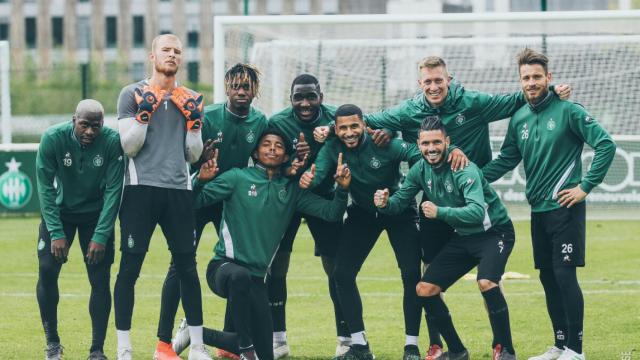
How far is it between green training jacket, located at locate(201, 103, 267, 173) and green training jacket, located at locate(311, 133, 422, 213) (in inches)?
20.6

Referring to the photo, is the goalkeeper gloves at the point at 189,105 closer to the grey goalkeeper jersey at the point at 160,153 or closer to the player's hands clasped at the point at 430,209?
the grey goalkeeper jersey at the point at 160,153

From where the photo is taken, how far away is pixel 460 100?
835 cm

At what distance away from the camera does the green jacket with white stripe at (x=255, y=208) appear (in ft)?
26.8

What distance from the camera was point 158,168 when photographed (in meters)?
7.87

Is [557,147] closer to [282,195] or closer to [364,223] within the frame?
[364,223]

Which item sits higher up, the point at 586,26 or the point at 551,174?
the point at 586,26

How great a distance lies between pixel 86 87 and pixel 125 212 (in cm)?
1457

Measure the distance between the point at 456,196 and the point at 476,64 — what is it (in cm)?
924

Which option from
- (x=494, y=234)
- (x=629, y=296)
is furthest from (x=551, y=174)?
(x=629, y=296)

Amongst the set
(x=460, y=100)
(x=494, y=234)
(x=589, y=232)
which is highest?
(x=460, y=100)

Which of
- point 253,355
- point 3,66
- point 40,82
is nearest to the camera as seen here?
point 253,355

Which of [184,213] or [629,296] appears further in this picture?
[629,296]

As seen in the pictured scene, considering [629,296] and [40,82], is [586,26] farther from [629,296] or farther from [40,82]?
[40,82]

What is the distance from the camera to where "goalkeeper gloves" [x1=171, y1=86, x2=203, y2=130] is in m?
7.87
